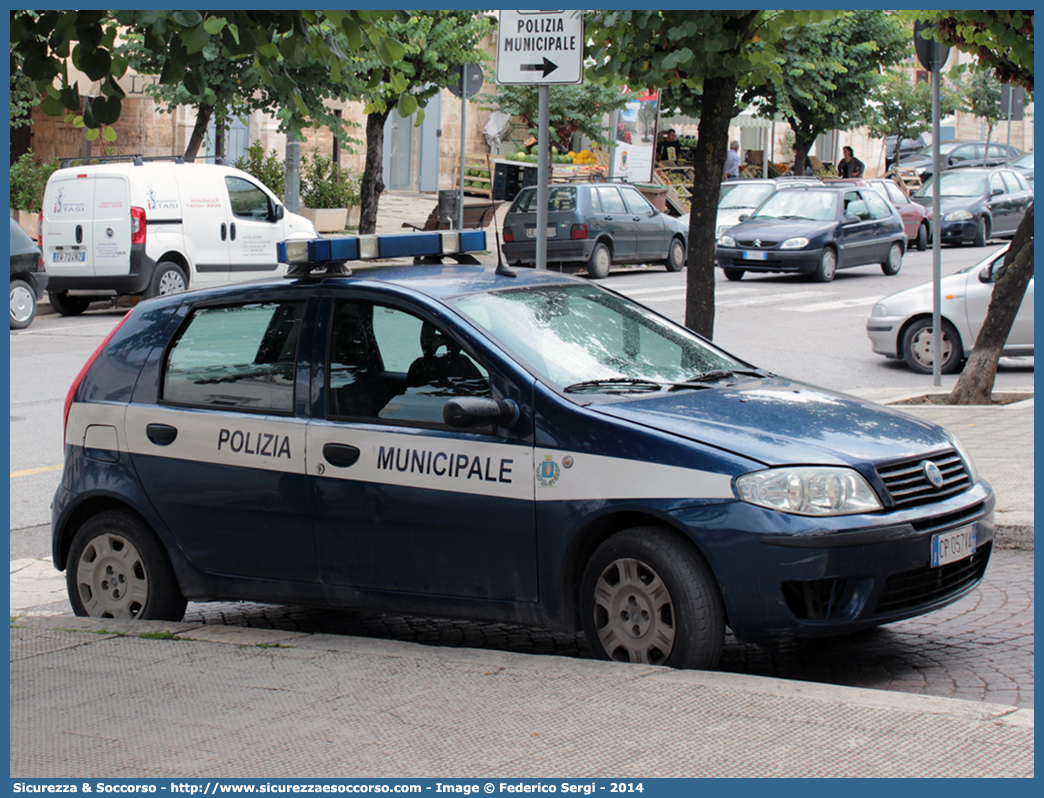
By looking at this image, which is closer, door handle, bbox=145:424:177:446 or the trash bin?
door handle, bbox=145:424:177:446

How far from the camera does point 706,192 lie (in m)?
9.78

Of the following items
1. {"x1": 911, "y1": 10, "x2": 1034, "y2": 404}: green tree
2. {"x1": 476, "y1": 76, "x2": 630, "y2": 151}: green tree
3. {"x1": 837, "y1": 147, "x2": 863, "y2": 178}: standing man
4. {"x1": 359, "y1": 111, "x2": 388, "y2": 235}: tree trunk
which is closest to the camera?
{"x1": 911, "y1": 10, "x2": 1034, "y2": 404}: green tree

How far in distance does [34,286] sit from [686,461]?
1509cm

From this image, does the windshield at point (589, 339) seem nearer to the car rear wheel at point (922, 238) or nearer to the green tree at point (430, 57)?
the green tree at point (430, 57)

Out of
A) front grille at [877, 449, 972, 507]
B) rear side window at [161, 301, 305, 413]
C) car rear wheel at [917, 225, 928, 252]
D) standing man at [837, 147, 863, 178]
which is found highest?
standing man at [837, 147, 863, 178]

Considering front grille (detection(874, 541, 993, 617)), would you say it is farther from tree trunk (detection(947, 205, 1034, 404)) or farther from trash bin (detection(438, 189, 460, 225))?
trash bin (detection(438, 189, 460, 225))

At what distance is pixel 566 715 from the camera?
4.11 meters

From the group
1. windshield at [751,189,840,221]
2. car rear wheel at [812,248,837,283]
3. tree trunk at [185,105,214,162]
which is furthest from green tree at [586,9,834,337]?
tree trunk at [185,105,214,162]

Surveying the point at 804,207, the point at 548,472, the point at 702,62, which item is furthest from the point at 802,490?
the point at 804,207

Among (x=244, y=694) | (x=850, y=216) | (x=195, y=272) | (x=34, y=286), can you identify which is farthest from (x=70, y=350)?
(x=850, y=216)

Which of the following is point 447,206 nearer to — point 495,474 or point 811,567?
point 495,474

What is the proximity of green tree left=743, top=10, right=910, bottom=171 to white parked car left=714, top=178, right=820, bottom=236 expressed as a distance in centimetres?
766

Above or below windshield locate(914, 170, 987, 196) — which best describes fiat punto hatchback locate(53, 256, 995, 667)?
below

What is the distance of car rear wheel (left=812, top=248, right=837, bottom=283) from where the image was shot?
74.9 ft
